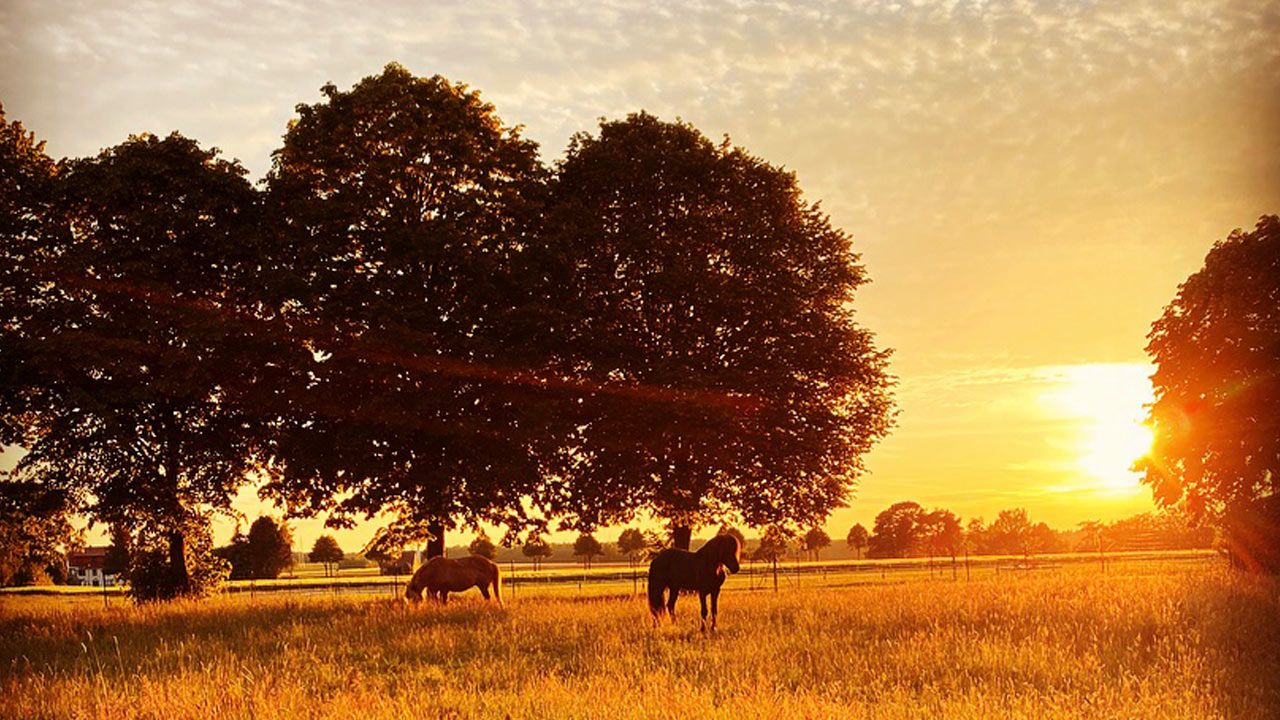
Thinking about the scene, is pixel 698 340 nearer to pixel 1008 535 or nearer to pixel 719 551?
pixel 719 551

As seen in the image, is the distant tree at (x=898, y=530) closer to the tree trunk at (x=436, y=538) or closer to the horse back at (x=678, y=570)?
the tree trunk at (x=436, y=538)

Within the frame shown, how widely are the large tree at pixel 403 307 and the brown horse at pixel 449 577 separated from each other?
4.32ft

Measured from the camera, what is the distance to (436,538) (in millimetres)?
31047

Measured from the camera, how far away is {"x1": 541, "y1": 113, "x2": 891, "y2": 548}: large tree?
91.9 ft

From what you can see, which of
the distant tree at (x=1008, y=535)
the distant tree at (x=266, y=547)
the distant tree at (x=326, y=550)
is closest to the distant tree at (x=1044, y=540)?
the distant tree at (x=1008, y=535)

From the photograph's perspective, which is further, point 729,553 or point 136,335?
point 136,335

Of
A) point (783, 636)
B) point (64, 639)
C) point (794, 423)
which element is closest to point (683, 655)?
point (783, 636)

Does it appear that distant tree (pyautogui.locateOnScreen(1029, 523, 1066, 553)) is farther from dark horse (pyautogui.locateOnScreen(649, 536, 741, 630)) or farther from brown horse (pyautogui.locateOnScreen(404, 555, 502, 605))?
dark horse (pyautogui.locateOnScreen(649, 536, 741, 630))

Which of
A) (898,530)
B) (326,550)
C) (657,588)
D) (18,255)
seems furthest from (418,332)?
(898,530)

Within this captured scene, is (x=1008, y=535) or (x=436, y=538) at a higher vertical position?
(x=436, y=538)

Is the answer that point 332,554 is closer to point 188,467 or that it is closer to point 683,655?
point 188,467

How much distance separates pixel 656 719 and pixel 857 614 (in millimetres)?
11817

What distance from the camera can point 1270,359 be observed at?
24453mm

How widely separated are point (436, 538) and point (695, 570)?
14489 millimetres
